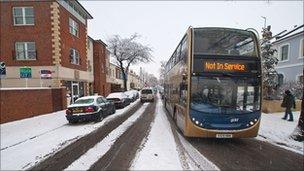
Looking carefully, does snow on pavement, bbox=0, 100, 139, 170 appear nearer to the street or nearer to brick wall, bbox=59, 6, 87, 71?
the street

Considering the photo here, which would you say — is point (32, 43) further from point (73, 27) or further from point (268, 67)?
point (268, 67)

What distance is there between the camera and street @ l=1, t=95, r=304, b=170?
651cm

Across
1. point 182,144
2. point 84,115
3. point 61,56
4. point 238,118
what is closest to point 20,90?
point 84,115

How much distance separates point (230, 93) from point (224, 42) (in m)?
1.83

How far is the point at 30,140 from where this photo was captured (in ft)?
33.5

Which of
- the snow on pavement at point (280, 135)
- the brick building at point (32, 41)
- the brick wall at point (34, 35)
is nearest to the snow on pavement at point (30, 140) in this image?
the brick building at point (32, 41)

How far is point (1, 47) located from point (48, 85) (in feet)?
17.8

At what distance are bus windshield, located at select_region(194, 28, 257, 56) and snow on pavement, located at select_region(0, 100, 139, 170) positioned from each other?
622 cm

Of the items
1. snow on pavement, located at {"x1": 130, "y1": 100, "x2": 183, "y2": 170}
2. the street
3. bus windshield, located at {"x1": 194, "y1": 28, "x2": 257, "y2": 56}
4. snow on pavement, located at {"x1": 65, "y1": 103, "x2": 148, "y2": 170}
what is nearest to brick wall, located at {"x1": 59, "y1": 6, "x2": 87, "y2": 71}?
snow on pavement, located at {"x1": 65, "y1": 103, "x2": 148, "y2": 170}

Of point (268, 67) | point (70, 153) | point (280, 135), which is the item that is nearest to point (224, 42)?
point (280, 135)

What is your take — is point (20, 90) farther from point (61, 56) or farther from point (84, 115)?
point (61, 56)

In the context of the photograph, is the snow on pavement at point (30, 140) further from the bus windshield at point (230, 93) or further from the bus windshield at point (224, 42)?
the bus windshield at point (224, 42)

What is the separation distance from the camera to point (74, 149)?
851 cm

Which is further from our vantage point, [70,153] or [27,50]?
[27,50]
